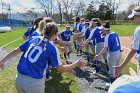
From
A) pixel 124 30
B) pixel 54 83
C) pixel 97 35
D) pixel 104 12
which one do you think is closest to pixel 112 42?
pixel 54 83

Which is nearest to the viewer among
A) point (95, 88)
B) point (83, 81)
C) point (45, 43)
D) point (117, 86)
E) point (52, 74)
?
point (117, 86)

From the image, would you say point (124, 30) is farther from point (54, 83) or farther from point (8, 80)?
point (54, 83)

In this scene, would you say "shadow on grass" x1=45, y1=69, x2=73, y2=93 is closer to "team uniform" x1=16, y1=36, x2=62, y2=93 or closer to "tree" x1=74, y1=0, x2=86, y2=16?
"team uniform" x1=16, y1=36, x2=62, y2=93

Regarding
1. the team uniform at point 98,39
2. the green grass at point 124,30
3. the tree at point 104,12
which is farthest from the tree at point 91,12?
the team uniform at point 98,39

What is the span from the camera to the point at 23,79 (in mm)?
4789

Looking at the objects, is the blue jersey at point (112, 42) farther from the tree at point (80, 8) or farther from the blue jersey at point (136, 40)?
the tree at point (80, 8)

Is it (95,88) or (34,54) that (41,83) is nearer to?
(34,54)

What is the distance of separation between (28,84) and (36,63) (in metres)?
Result: 0.35

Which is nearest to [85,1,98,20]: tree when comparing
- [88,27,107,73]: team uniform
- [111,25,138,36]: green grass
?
[111,25,138,36]: green grass

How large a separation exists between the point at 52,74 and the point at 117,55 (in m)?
2.76

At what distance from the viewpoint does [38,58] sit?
4645mm

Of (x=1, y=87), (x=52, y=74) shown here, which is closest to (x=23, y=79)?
(x=1, y=87)

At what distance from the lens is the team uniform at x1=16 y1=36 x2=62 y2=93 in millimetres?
4617

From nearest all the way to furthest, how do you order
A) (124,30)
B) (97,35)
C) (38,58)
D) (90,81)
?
(38,58) < (90,81) < (97,35) < (124,30)
